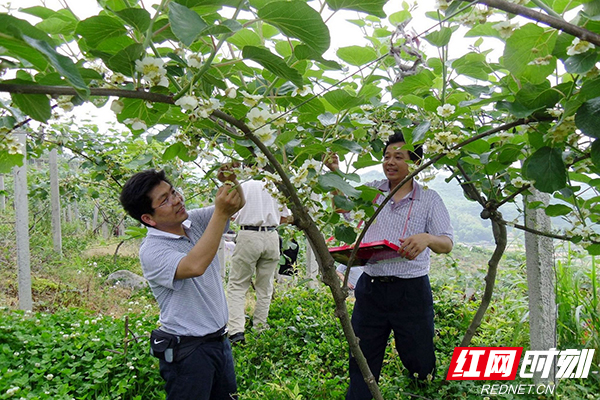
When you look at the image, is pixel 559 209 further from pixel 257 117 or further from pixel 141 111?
pixel 141 111

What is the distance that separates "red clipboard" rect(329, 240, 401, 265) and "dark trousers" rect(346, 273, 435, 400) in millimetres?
250

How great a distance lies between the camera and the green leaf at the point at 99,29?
63 centimetres

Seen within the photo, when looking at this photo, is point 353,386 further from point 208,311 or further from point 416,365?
point 208,311

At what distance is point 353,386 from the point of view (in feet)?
7.36

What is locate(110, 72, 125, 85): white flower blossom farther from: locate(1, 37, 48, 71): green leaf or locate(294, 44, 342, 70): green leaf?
locate(294, 44, 342, 70): green leaf

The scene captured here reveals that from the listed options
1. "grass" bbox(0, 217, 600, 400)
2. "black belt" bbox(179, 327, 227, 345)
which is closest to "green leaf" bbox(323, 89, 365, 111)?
"grass" bbox(0, 217, 600, 400)

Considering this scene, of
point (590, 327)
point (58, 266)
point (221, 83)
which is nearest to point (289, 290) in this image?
point (590, 327)

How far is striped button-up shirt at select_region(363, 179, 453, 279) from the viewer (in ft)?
7.06

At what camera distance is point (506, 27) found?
2.48 ft

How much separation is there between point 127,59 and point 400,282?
1793mm

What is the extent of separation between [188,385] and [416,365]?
4.20ft

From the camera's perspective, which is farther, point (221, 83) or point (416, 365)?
point (416, 365)

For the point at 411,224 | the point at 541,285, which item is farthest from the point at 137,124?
the point at 541,285

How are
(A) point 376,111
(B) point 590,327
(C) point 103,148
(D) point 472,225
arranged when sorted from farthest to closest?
(D) point 472,225 → (C) point 103,148 → (B) point 590,327 → (A) point 376,111
